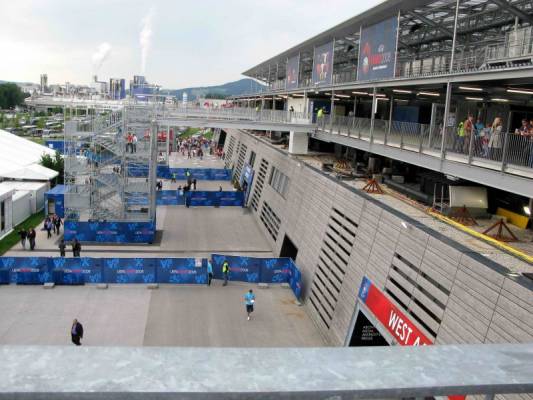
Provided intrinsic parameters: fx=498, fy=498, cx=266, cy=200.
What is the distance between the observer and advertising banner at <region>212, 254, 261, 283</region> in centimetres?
1864

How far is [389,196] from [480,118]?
5216 mm

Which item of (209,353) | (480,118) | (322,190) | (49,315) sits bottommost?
(49,315)

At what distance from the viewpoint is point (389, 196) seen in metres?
17.2

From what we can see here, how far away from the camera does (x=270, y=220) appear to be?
25938mm

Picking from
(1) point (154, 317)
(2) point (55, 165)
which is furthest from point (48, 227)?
(2) point (55, 165)

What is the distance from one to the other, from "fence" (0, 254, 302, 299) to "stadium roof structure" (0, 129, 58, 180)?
1482cm

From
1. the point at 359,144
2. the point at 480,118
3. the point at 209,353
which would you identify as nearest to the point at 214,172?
the point at 359,144

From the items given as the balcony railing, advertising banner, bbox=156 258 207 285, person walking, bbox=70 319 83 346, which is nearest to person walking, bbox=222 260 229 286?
advertising banner, bbox=156 258 207 285

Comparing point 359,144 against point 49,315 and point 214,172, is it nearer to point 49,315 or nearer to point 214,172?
point 49,315

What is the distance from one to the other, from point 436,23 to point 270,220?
1251 centimetres

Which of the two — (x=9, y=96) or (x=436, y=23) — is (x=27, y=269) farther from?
(x=9, y=96)

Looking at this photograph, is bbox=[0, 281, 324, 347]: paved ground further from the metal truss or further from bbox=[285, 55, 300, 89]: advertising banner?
bbox=[285, 55, 300, 89]: advertising banner

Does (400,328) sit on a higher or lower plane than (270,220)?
higher

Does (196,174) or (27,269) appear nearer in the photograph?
(27,269)
